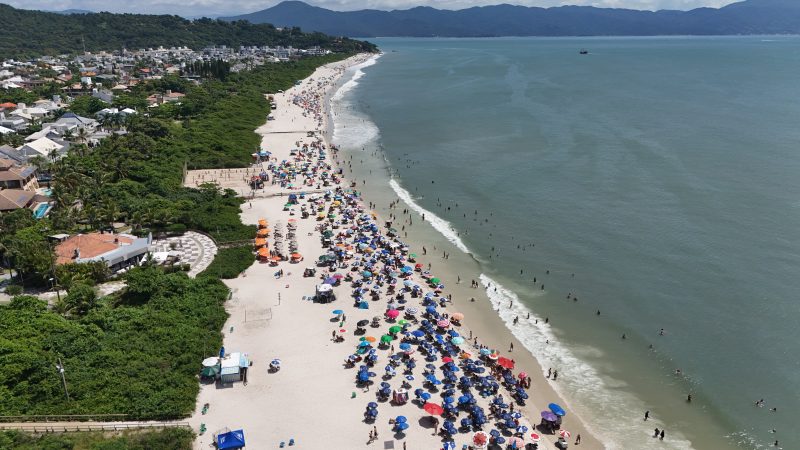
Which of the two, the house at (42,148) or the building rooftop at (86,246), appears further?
the house at (42,148)

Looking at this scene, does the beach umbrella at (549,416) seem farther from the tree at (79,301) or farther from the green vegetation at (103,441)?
the tree at (79,301)

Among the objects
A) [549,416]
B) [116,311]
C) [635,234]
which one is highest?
[635,234]

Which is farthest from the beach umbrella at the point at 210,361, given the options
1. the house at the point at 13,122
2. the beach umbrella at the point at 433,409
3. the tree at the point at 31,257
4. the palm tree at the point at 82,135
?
the house at the point at 13,122

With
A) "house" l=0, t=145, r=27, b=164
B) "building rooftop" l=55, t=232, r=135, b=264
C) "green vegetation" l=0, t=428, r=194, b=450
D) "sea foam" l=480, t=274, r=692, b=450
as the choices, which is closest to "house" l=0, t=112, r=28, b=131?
"house" l=0, t=145, r=27, b=164

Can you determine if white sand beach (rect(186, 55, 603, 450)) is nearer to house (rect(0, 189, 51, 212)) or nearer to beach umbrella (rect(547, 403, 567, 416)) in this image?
beach umbrella (rect(547, 403, 567, 416))

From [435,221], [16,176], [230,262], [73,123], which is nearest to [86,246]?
[230,262]

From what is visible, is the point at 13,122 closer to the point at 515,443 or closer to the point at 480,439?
the point at 480,439
